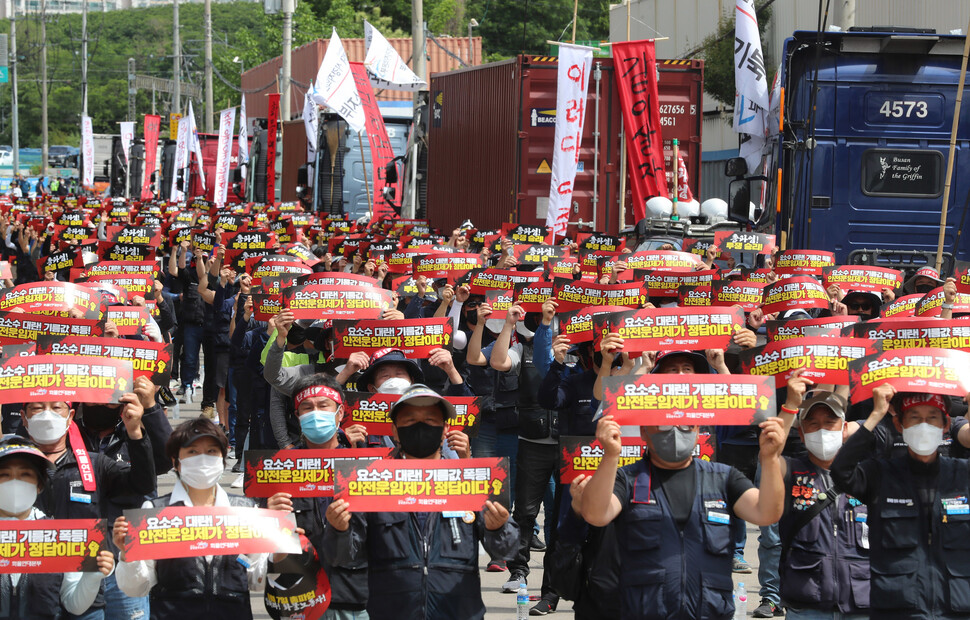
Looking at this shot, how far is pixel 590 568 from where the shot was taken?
5.33 metres

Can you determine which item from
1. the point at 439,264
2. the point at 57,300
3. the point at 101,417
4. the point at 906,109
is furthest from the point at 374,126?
the point at 101,417

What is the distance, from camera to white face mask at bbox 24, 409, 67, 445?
5883mm

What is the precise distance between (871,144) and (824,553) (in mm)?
8804

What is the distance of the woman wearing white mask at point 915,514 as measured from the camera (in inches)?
207

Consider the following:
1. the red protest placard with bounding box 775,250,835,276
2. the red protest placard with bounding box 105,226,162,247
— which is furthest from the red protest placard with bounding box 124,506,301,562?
the red protest placard with bounding box 105,226,162,247

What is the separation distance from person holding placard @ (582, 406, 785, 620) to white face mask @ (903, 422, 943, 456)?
664mm

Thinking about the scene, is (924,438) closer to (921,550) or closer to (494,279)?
(921,550)

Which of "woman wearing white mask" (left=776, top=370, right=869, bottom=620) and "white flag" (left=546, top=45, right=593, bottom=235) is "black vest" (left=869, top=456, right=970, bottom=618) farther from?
"white flag" (left=546, top=45, right=593, bottom=235)

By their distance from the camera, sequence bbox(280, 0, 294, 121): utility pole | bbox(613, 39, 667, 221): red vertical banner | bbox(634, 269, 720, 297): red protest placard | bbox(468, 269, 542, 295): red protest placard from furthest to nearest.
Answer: bbox(280, 0, 294, 121): utility pole
bbox(613, 39, 667, 221): red vertical banner
bbox(634, 269, 720, 297): red protest placard
bbox(468, 269, 542, 295): red protest placard

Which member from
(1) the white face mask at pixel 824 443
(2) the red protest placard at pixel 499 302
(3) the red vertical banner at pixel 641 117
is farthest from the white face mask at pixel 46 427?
(3) the red vertical banner at pixel 641 117

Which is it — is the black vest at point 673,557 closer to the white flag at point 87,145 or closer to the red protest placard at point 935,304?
the red protest placard at point 935,304

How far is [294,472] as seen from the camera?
18.0ft

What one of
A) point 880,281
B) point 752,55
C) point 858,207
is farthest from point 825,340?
point 752,55

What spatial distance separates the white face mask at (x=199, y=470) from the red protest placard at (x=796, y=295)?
483 cm
